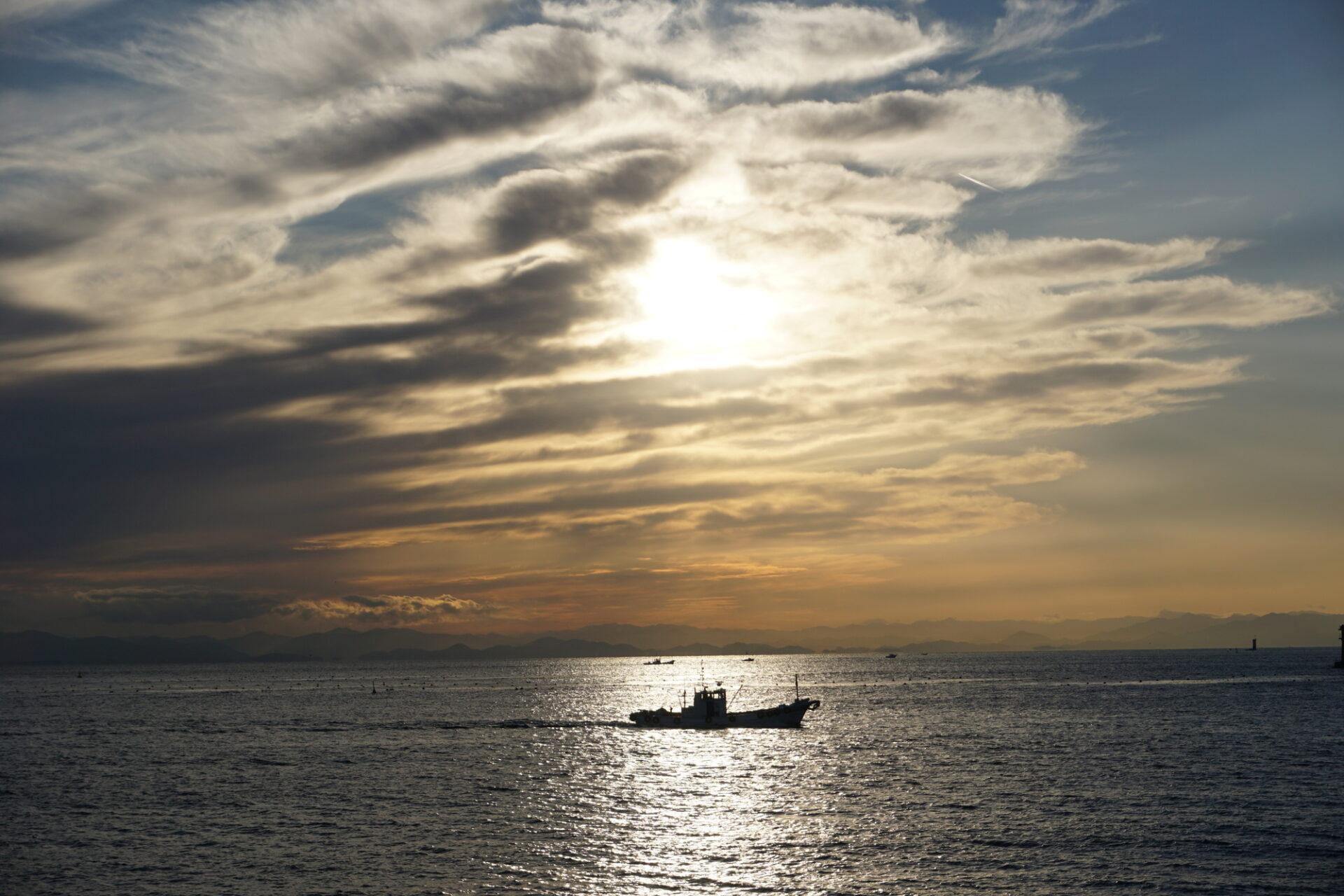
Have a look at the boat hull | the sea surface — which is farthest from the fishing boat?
the sea surface

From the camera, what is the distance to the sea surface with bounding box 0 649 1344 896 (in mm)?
53344

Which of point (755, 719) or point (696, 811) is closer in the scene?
point (696, 811)

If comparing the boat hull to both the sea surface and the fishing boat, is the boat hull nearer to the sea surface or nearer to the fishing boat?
the fishing boat

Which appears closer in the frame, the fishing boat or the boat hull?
the boat hull

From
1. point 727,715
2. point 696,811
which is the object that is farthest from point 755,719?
point 696,811

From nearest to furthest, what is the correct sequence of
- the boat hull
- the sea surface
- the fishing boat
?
the sea surface
the boat hull
the fishing boat

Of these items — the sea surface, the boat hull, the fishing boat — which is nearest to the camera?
the sea surface

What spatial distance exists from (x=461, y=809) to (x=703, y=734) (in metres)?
63.1

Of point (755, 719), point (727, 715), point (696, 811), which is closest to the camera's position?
point (696, 811)

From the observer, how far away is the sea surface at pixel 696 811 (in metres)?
53.3

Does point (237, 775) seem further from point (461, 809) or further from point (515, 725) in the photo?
point (515, 725)

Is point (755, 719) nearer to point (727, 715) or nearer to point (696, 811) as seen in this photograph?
point (727, 715)

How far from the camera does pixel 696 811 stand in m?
72.5

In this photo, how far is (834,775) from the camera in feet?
293
